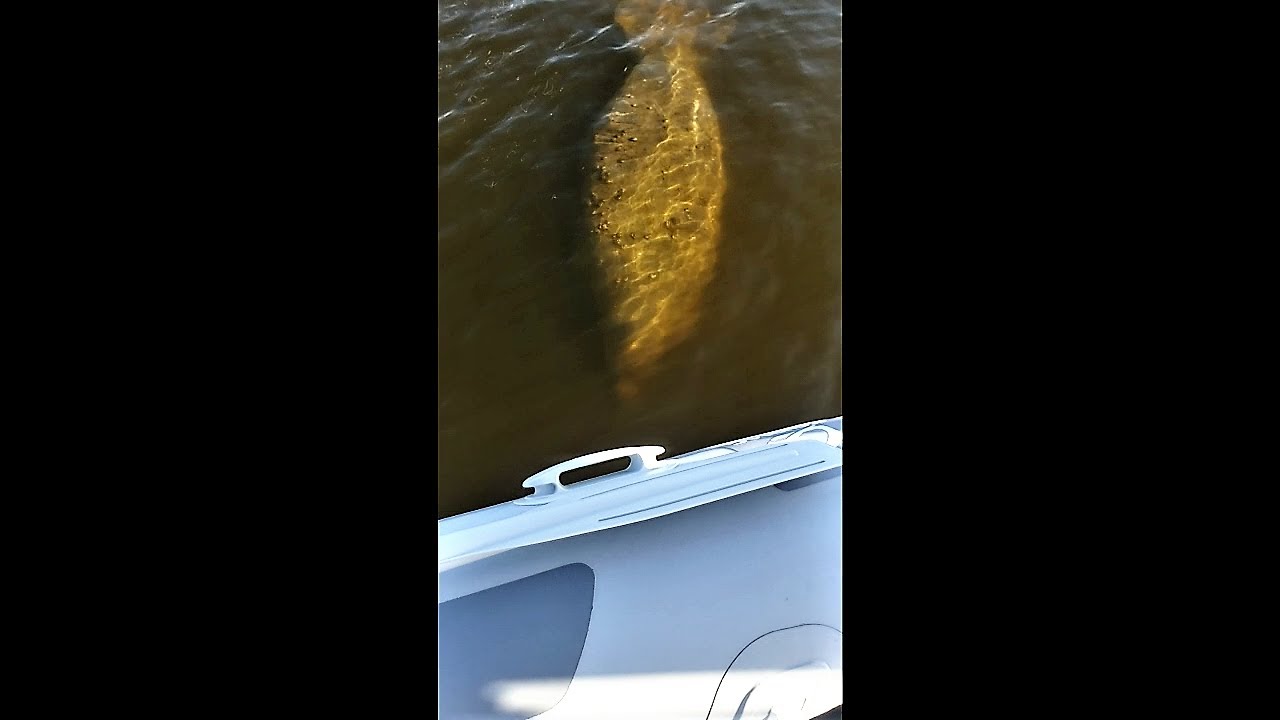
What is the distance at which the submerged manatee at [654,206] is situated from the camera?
9.24ft

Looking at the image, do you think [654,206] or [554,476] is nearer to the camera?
[554,476]

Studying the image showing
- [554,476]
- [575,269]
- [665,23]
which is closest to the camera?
[554,476]

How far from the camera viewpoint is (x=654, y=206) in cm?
288

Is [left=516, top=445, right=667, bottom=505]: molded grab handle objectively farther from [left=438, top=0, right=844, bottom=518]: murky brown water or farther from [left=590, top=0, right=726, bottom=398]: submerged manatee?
[left=590, top=0, right=726, bottom=398]: submerged manatee

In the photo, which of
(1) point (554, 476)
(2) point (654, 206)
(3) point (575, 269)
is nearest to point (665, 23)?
(2) point (654, 206)

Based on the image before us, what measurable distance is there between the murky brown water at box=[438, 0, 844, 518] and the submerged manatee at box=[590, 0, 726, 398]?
35 millimetres

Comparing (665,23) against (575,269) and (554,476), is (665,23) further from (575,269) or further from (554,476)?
(554,476)

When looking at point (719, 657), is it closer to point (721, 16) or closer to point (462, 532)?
point (462, 532)

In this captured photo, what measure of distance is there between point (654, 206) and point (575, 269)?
1.15 ft

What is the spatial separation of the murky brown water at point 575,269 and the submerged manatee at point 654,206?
0.12 ft

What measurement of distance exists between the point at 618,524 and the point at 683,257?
3.93 ft

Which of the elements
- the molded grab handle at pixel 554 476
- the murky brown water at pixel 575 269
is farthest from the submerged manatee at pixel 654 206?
the molded grab handle at pixel 554 476

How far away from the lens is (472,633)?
1.76 meters
